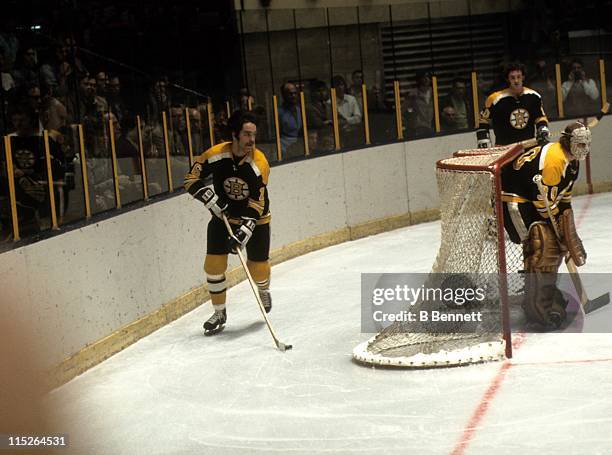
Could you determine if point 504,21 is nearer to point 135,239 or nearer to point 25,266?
point 135,239

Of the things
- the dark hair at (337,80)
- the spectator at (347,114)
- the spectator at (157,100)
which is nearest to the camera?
the spectator at (157,100)

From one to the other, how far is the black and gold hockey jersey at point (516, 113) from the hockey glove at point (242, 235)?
9.51ft

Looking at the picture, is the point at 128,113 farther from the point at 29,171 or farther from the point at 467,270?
the point at 467,270

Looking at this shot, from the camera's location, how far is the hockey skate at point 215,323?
21.5ft

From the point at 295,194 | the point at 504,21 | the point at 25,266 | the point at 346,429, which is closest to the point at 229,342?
the point at 25,266

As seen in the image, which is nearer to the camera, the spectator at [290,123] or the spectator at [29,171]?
the spectator at [29,171]

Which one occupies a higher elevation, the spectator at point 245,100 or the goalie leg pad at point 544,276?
the spectator at point 245,100

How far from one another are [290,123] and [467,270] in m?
4.40

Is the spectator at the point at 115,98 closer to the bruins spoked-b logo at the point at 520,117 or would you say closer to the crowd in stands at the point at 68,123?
the crowd in stands at the point at 68,123

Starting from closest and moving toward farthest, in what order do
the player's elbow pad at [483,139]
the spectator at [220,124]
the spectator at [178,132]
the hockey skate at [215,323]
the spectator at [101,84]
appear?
the hockey skate at [215,323] < the spectator at [101,84] < the spectator at [178,132] < the player's elbow pad at [483,139] < the spectator at [220,124]

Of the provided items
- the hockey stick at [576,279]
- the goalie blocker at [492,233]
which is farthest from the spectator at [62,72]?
the hockey stick at [576,279]

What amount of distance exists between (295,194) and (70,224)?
366 centimetres

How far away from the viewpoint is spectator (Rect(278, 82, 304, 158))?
31.2ft

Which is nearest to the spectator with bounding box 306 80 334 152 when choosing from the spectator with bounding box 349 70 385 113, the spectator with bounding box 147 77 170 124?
the spectator with bounding box 349 70 385 113
